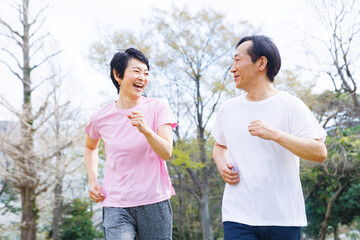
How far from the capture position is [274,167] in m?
1.98

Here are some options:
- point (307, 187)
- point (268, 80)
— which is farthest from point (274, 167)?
point (307, 187)

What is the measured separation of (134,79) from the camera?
242cm

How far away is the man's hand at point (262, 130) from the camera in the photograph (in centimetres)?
184

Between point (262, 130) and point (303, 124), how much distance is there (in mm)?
235

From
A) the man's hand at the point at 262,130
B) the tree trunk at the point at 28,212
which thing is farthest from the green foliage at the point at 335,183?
the man's hand at the point at 262,130

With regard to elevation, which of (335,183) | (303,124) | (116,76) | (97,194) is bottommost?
(97,194)

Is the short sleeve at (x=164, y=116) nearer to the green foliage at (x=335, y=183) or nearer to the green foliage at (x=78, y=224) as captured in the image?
the green foliage at (x=335, y=183)

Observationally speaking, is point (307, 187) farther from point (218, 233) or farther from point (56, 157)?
point (56, 157)

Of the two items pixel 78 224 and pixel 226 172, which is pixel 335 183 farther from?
pixel 226 172

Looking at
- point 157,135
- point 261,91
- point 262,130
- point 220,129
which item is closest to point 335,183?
point 220,129

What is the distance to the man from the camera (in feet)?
6.26

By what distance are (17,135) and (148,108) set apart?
10798 millimetres

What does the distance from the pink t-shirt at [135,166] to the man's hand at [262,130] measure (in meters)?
0.60

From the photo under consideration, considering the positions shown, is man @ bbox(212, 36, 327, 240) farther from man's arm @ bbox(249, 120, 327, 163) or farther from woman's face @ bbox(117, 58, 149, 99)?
woman's face @ bbox(117, 58, 149, 99)
